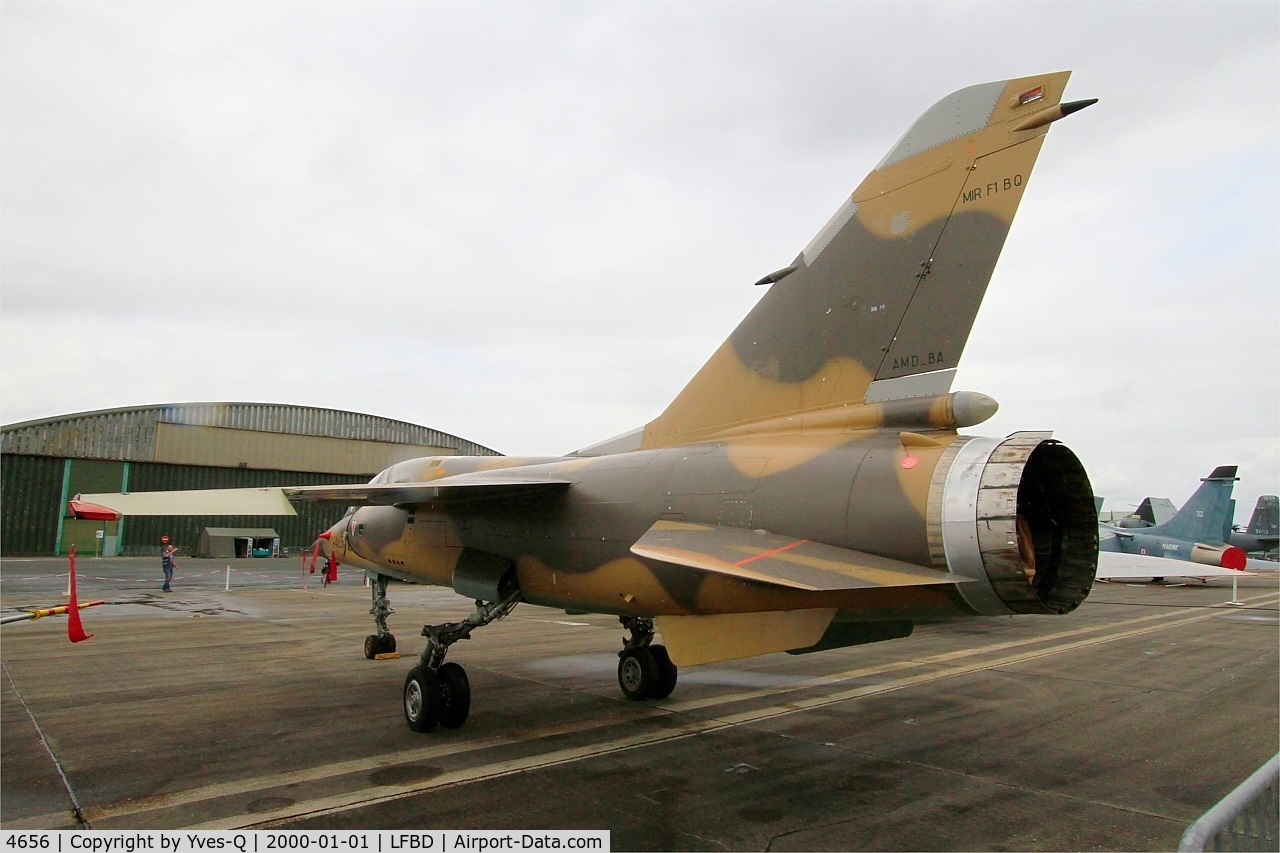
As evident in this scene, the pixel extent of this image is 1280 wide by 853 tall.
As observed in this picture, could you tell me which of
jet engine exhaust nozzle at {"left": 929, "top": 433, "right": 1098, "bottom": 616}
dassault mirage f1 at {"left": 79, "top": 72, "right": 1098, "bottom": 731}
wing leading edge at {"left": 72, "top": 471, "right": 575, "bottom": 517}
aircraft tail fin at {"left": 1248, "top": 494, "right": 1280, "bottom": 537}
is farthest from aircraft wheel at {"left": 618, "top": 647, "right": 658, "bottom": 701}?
aircraft tail fin at {"left": 1248, "top": 494, "right": 1280, "bottom": 537}

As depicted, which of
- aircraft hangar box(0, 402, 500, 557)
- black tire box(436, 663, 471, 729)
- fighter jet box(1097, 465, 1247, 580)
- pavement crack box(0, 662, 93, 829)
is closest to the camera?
pavement crack box(0, 662, 93, 829)

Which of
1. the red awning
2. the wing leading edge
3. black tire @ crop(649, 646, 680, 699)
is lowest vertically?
black tire @ crop(649, 646, 680, 699)

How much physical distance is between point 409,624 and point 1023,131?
565 inches

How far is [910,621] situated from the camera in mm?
4953

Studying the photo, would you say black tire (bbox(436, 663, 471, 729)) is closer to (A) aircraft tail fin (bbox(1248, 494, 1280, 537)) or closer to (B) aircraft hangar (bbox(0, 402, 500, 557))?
(B) aircraft hangar (bbox(0, 402, 500, 557))

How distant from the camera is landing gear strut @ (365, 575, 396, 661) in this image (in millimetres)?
9922

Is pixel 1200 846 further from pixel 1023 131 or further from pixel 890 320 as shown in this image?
pixel 1023 131

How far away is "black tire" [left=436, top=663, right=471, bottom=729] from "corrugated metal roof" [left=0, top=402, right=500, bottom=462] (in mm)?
28108

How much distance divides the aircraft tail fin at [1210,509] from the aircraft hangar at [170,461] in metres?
33.3

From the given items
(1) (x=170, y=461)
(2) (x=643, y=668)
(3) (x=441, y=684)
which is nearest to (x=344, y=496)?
(3) (x=441, y=684)

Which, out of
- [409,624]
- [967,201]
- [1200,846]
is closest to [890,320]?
[967,201]

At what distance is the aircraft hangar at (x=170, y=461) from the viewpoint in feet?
117

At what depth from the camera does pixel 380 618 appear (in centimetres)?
1029

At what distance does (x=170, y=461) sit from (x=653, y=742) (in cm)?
3849
